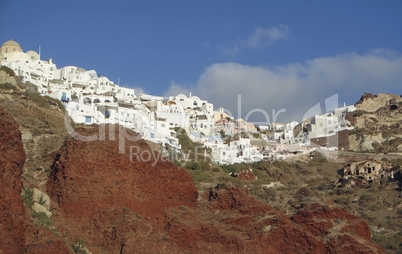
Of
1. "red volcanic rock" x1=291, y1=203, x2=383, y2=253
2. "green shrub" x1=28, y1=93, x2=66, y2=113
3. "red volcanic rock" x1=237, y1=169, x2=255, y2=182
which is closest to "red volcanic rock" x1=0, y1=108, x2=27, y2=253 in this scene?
"red volcanic rock" x1=291, y1=203, x2=383, y2=253

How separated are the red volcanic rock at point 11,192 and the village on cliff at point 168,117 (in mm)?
27137

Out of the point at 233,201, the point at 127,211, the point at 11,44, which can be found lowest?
the point at 127,211

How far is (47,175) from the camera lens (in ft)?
74.6

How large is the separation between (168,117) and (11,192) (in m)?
44.9

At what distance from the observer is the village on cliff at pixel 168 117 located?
159 ft

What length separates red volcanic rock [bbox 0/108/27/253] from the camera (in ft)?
51.4

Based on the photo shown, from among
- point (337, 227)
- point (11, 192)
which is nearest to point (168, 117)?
point (337, 227)

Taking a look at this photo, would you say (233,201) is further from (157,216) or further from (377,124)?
(377,124)

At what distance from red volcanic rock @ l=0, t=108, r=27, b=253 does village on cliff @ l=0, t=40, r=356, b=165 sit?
89.0 ft

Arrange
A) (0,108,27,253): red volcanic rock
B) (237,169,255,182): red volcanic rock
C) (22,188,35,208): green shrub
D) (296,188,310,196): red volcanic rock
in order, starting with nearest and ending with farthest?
(0,108,27,253): red volcanic rock < (22,188,35,208): green shrub < (296,188,310,196): red volcanic rock < (237,169,255,182): red volcanic rock

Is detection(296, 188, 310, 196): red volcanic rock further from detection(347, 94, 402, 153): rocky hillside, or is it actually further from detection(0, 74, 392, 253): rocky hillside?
detection(347, 94, 402, 153): rocky hillside

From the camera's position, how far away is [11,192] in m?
16.7

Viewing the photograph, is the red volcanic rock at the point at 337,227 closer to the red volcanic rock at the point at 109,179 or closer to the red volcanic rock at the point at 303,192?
the red volcanic rock at the point at 109,179

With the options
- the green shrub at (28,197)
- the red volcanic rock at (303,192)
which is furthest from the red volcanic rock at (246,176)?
the green shrub at (28,197)
